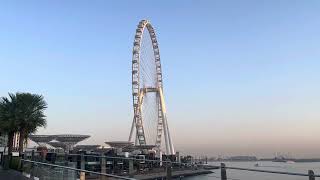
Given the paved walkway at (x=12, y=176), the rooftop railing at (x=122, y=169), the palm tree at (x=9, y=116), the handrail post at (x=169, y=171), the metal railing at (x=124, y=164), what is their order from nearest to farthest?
the rooftop railing at (x=122, y=169)
the handrail post at (x=169, y=171)
the metal railing at (x=124, y=164)
the paved walkway at (x=12, y=176)
the palm tree at (x=9, y=116)

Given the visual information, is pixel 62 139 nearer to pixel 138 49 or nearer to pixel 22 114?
pixel 138 49

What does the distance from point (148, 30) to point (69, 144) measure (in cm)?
2958

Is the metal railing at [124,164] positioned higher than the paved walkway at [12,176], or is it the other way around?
the metal railing at [124,164]

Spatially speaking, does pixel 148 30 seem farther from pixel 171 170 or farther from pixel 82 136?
pixel 171 170

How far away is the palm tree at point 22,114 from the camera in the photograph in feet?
164

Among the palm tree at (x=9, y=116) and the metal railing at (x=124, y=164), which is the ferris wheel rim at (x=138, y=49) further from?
the metal railing at (x=124, y=164)

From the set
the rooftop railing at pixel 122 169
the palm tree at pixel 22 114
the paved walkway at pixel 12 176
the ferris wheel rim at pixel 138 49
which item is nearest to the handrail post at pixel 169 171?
the rooftop railing at pixel 122 169

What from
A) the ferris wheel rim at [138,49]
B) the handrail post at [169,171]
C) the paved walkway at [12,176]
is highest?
the ferris wheel rim at [138,49]

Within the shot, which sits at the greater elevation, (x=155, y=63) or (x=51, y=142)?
(x=155, y=63)

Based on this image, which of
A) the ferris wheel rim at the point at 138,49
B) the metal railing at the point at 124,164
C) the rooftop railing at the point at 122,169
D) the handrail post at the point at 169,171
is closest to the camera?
the rooftop railing at the point at 122,169

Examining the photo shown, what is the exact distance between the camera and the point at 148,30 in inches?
3984

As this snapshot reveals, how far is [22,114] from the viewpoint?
164ft

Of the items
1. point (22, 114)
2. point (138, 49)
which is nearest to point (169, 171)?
point (22, 114)

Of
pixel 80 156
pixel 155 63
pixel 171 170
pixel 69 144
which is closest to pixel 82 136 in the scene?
pixel 69 144
